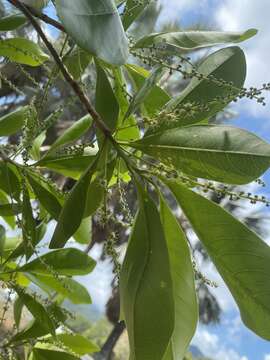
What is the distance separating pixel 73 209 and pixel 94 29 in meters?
0.37

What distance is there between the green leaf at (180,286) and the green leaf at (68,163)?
1.36 feet

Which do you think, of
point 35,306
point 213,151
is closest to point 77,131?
point 35,306

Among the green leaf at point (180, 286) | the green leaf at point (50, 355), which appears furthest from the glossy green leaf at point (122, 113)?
the green leaf at point (50, 355)

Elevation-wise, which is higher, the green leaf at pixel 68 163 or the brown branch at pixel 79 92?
the brown branch at pixel 79 92

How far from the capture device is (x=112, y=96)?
992 millimetres

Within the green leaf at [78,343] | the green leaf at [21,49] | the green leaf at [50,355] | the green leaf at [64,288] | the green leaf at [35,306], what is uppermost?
the green leaf at [21,49]

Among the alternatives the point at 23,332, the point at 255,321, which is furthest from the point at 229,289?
the point at 23,332

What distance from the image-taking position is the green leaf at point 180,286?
92cm

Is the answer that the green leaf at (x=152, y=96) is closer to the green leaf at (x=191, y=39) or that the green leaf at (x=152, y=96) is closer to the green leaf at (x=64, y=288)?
the green leaf at (x=191, y=39)

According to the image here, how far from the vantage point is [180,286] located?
0.92 m

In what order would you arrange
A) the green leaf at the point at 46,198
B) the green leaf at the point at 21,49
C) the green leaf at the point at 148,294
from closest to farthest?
the green leaf at the point at 148,294 → the green leaf at the point at 46,198 → the green leaf at the point at 21,49

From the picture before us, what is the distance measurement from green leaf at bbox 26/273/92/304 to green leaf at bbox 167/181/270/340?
0.64 m

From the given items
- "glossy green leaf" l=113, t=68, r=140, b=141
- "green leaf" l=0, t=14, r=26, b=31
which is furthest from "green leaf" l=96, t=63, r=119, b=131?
"green leaf" l=0, t=14, r=26, b=31

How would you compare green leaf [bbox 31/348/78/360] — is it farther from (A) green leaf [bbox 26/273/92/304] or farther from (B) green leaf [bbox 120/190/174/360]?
(B) green leaf [bbox 120/190/174/360]
